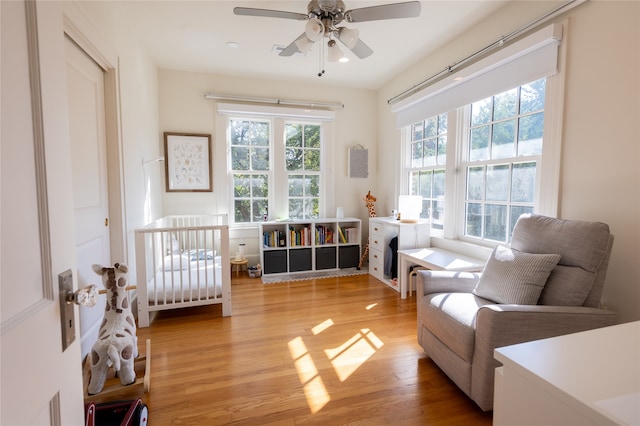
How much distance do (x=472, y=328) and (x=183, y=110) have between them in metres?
3.99

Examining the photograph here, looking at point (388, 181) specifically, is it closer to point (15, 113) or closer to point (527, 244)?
point (527, 244)

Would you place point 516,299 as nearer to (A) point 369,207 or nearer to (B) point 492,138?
(B) point 492,138

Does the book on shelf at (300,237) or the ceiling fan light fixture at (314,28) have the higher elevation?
the ceiling fan light fixture at (314,28)

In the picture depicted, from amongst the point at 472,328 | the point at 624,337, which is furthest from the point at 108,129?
the point at 624,337

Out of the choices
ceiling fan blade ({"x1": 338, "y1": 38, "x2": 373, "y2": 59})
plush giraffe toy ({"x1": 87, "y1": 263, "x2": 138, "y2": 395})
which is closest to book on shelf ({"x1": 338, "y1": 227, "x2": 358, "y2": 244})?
ceiling fan blade ({"x1": 338, "y1": 38, "x2": 373, "y2": 59})

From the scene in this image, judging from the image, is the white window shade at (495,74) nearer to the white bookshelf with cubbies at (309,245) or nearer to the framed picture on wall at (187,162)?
the white bookshelf with cubbies at (309,245)

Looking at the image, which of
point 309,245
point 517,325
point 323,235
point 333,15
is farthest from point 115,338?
point 323,235

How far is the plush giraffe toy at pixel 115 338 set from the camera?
63.0 inches

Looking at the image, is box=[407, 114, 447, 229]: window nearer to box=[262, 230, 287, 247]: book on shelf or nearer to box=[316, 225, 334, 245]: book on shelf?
box=[316, 225, 334, 245]: book on shelf

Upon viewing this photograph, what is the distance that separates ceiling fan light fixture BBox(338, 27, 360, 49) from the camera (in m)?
2.16

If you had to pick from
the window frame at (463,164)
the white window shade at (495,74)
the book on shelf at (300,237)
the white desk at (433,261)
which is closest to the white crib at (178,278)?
the book on shelf at (300,237)

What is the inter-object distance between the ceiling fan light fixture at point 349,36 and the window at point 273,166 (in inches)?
85.5

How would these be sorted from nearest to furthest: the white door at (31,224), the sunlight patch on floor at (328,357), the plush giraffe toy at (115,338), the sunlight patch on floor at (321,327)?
the white door at (31,224) < the plush giraffe toy at (115,338) < the sunlight patch on floor at (328,357) < the sunlight patch on floor at (321,327)

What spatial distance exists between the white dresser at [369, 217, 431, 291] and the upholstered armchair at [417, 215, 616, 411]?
4.33 feet
